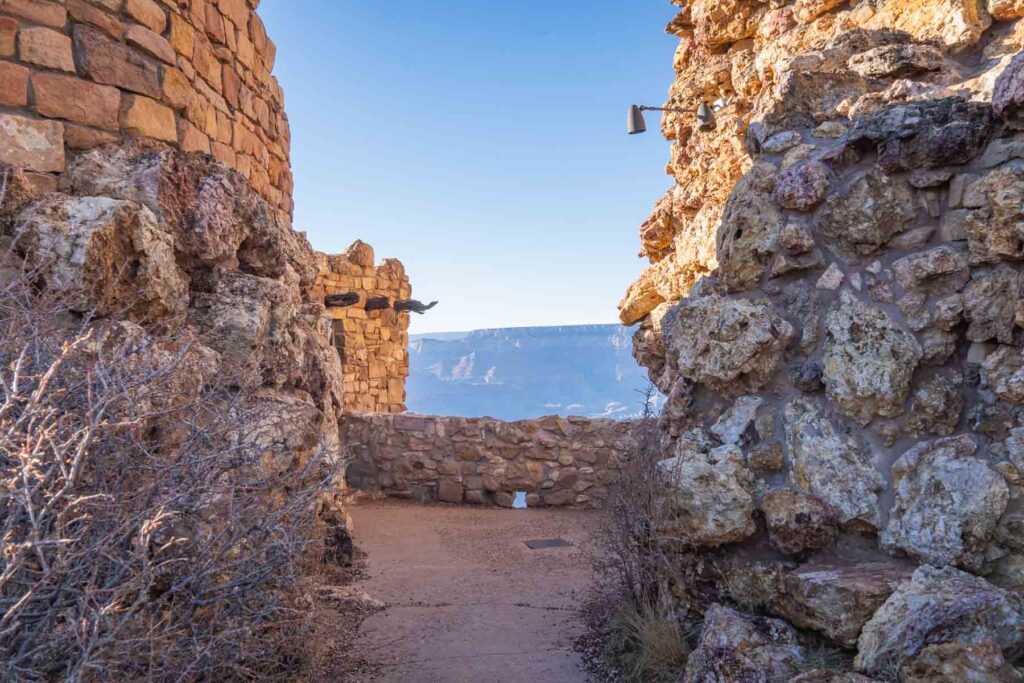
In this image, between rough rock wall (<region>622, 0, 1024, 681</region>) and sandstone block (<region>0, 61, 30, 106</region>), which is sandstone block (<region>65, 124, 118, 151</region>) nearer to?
sandstone block (<region>0, 61, 30, 106</region>)

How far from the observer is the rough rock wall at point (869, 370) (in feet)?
6.17

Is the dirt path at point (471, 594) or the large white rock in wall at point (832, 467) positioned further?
the dirt path at point (471, 594)

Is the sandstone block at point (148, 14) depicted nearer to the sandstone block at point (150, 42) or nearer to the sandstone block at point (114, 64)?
the sandstone block at point (150, 42)

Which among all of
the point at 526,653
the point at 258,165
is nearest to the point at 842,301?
the point at 526,653

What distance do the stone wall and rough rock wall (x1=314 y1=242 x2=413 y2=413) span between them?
5428mm

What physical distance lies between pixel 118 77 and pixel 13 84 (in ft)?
1.36

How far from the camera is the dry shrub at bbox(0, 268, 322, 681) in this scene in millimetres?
1388

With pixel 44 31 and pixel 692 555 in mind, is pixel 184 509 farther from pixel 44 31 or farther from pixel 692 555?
pixel 44 31

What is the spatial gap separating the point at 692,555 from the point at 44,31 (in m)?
3.22

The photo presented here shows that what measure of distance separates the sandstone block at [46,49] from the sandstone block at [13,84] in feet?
0.18

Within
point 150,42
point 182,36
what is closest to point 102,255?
point 150,42

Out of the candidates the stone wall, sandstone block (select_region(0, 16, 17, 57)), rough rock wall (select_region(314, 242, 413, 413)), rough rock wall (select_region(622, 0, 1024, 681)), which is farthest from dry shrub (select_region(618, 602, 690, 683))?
rough rock wall (select_region(314, 242, 413, 413))

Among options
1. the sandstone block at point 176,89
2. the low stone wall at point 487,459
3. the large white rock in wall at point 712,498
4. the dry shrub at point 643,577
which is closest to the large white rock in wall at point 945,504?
the large white rock in wall at point 712,498

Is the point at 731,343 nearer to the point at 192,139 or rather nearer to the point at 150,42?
the point at 192,139
